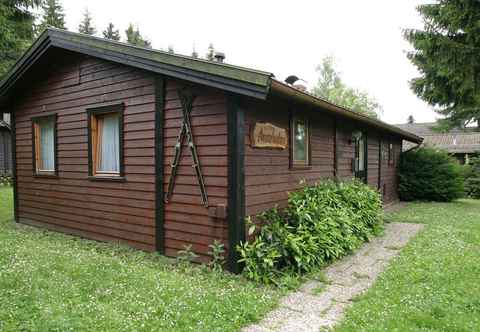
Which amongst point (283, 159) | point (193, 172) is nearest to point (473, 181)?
point (283, 159)

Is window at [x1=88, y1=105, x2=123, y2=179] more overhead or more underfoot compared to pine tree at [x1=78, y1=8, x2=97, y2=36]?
more underfoot

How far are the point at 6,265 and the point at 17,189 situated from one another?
460 centimetres

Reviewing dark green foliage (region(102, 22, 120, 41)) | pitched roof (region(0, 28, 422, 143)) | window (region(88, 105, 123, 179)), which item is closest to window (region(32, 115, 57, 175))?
pitched roof (region(0, 28, 422, 143))

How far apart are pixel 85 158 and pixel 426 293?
5686 millimetres

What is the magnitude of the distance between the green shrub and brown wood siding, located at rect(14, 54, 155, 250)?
185 cm

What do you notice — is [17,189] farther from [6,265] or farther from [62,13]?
[62,13]

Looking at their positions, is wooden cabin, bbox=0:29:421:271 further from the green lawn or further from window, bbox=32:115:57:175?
the green lawn

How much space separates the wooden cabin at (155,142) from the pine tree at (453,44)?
11.4 feet

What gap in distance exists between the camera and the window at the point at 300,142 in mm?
5707

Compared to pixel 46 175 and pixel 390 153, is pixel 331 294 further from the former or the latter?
pixel 390 153

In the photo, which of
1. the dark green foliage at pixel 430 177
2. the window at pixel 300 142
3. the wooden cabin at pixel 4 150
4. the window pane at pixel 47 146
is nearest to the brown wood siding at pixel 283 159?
the window at pixel 300 142

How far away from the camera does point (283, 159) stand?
5371 millimetres

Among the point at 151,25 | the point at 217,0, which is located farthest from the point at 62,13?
the point at 217,0

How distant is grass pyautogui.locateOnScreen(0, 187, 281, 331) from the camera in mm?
2830
